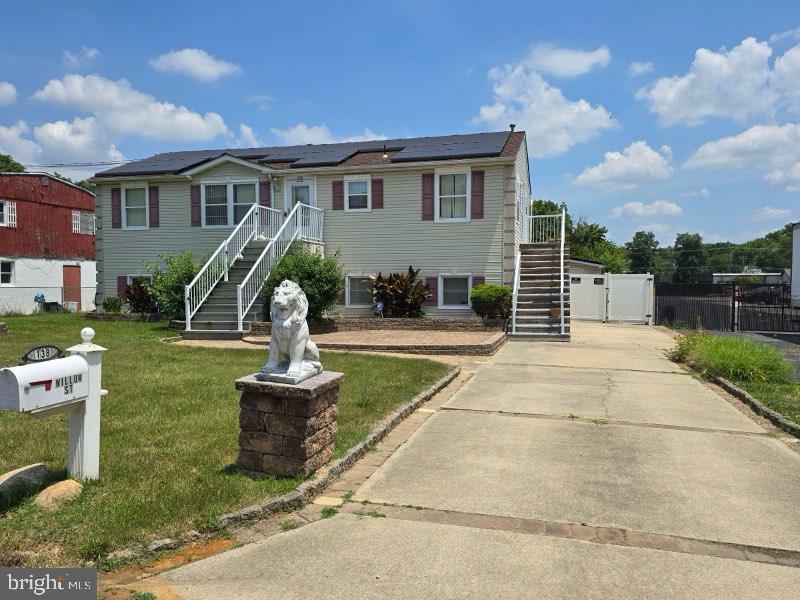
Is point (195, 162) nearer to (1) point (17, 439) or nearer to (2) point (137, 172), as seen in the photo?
(2) point (137, 172)

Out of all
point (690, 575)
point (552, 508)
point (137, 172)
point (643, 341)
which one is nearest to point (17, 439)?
point (552, 508)

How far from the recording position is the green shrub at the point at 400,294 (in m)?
17.8

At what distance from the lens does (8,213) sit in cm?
2728

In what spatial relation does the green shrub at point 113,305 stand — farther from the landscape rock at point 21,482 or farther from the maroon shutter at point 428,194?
the landscape rock at point 21,482

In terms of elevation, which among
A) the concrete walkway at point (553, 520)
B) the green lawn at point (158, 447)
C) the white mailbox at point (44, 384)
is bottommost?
the concrete walkway at point (553, 520)

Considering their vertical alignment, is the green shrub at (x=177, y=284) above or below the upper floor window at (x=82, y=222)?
below

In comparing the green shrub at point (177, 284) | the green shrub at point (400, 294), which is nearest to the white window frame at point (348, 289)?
the green shrub at point (400, 294)

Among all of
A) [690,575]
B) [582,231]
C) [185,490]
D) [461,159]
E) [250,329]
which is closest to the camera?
[690,575]

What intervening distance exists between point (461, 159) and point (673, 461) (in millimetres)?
13745

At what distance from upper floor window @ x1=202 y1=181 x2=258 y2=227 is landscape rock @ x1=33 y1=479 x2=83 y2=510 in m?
16.5

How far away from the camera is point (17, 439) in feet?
18.4

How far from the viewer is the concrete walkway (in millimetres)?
3350

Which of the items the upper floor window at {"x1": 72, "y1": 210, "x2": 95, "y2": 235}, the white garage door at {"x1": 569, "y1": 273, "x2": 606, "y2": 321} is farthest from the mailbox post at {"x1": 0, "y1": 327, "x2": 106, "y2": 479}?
the upper floor window at {"x1": 72, "y1": 210, "x2": 95, "y2": 235}

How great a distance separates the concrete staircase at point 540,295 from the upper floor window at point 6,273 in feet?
76.3
